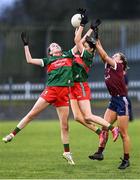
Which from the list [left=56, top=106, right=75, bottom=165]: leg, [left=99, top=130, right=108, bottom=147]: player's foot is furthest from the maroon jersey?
[left=99, top=130, right=108, bottom=147]: player's foot

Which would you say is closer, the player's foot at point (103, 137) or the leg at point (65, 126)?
the leg at point (65, 126)

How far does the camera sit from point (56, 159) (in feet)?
54.5

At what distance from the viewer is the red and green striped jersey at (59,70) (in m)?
15.6

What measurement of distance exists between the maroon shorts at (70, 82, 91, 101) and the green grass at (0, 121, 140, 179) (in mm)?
1315

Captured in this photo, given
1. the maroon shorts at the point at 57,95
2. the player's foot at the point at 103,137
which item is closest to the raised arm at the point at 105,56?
the maroon shorts at the point at 57,95

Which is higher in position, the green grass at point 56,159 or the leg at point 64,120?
the leg at point 64,120

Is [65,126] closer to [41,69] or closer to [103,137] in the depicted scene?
[103,137]

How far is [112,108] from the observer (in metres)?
15.7

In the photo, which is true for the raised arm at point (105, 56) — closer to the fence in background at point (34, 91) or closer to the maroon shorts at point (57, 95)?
the maroon shorts at point (57, 95)

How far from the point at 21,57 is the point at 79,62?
28991mm

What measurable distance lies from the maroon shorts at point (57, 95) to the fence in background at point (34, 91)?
22393 mm

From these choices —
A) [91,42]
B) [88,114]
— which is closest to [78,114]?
→ [88,114]

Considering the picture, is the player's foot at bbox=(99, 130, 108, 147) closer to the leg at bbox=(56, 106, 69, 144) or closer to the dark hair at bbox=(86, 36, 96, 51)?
the leg at bbox=(56, 106, 69, 144)

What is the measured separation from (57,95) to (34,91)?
23392 mm
